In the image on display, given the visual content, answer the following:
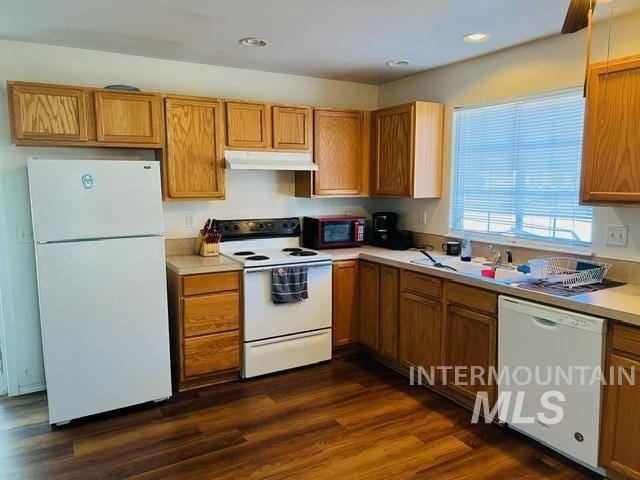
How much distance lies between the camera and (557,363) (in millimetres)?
2439

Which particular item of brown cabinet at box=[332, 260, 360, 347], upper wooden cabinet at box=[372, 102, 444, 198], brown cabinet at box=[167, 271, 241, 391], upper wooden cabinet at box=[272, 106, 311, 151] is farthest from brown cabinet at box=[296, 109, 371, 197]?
brown cabinet at box=[167, 271, 241, 391]

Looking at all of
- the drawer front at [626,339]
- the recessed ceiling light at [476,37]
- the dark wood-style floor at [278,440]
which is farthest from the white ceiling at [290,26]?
the dark wood-style floor at [278,440]

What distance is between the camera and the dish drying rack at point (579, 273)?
269cm

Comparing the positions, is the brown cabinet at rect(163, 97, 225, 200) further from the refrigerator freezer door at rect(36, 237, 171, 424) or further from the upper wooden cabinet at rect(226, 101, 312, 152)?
the refrigerator freezer door at rect(36, 237, 171, 424)

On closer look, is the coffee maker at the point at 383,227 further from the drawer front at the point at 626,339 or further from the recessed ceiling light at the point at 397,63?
the drawer front at the point at 626,339

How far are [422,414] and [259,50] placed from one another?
2.76 meters

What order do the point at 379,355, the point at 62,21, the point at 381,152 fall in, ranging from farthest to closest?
the point at 381,152
the point at 379,355
the point at 62,21

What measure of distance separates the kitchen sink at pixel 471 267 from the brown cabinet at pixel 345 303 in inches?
25.4

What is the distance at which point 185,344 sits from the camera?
3.31 metres

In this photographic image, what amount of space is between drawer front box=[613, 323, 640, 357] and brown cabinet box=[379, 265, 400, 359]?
1.59 meters

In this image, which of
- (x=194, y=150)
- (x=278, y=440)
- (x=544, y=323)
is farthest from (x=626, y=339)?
(x=194, y=150)

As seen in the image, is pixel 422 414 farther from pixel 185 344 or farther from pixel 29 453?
pixel 29 453

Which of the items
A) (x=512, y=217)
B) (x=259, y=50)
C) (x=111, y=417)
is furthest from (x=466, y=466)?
(x=259, y=50)

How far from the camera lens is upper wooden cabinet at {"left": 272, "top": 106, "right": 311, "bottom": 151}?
3.83 m
